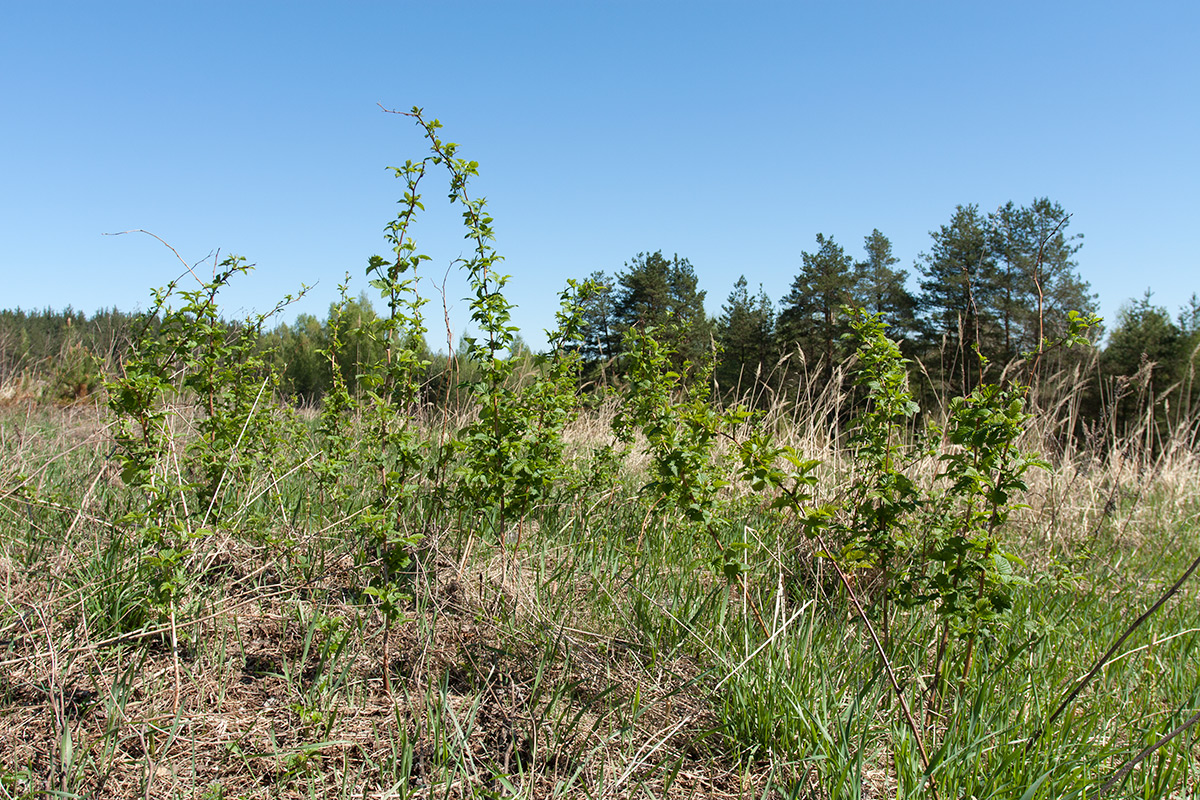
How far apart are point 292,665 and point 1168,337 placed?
2289 centimetres

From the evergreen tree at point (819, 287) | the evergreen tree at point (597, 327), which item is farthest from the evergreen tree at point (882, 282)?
the evergreen tree at point (597, 327)

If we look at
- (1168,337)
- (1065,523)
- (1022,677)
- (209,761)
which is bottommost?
(209,761)

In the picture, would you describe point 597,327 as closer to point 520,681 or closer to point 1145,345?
point 520,681

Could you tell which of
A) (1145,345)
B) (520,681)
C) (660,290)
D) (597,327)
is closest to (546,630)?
(520,681)

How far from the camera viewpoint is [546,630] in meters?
2.14

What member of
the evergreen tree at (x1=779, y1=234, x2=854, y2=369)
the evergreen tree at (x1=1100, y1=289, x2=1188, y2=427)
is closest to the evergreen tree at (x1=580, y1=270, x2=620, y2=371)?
the evergreen tree at (x1=1100, y1=289, x2=1188, y2=427)

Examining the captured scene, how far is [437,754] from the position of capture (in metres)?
1.63

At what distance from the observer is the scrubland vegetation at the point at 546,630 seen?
1640mm

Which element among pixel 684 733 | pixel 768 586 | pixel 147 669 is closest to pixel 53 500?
pixel 147 669

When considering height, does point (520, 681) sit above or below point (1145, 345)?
below

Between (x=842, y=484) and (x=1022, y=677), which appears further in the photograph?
(x=842, y=484)

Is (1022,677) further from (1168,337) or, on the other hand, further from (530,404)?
(1168,337)

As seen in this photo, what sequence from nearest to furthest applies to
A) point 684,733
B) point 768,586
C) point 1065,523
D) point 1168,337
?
1. point 684,733
2. point 768,586
3. point 1065,523
4. point 1168,337

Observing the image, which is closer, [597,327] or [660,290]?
[597,327]
